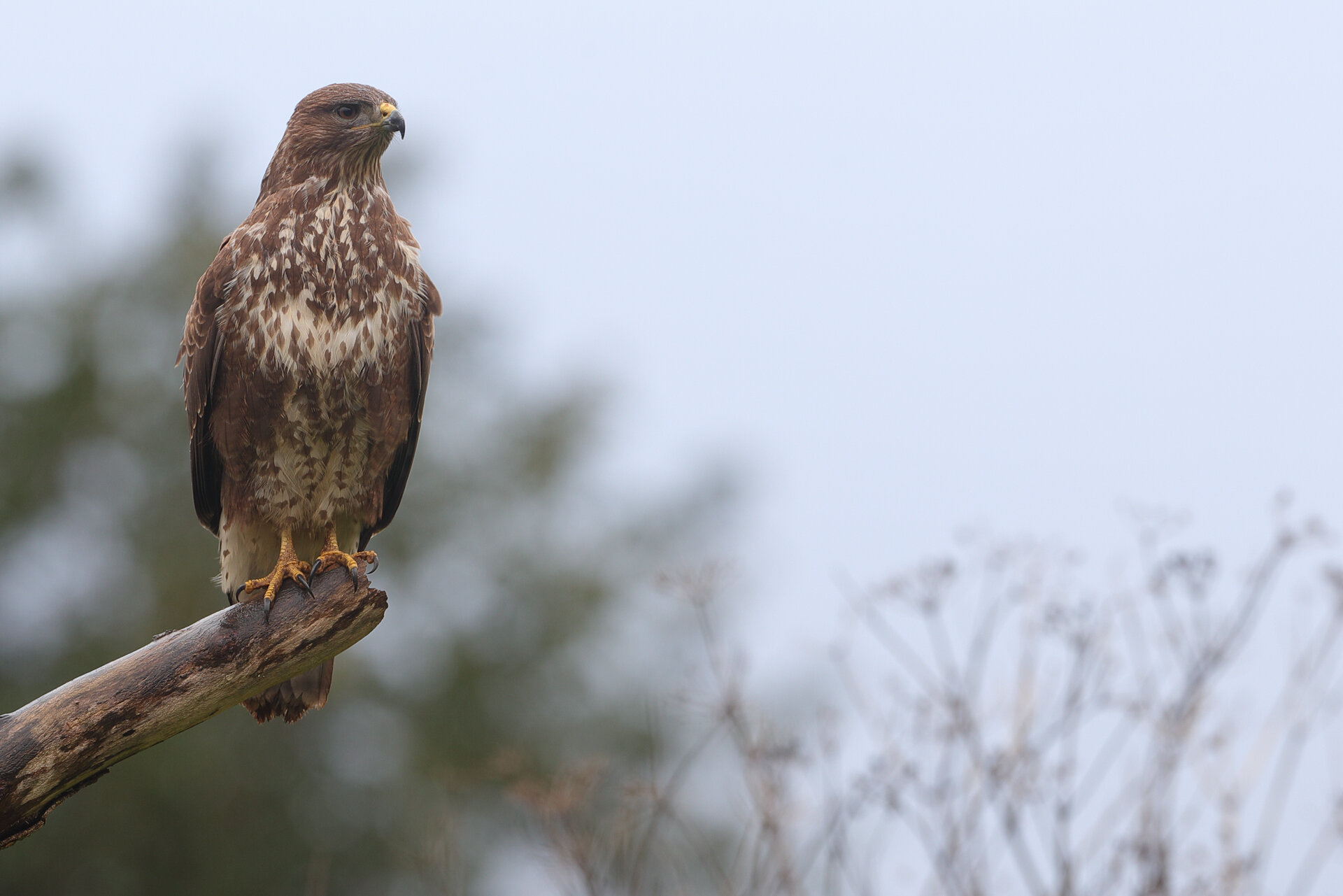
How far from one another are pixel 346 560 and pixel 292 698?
736 mm

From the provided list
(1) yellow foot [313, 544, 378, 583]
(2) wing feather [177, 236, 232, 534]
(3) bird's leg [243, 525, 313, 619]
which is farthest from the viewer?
(2) wing feather [177, 236, 232, 534]

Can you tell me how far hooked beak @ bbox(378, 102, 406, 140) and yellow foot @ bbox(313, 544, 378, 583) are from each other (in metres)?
1.55

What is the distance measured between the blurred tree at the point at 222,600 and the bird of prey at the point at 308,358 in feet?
23.7

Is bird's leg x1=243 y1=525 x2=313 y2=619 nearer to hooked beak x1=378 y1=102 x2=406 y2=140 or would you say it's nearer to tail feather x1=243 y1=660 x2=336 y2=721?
tail feather x1=243 y1=660 x2=336 y2=721

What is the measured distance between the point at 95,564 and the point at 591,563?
17.8ft

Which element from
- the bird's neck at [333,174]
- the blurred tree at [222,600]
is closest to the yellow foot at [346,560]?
the bird's neck at [333,174]

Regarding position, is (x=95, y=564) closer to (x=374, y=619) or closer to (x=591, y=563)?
(x=591, y=563)

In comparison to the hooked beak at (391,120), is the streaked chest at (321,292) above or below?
below

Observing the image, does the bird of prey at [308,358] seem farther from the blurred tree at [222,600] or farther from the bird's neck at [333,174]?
the blurred tree at [222,600]

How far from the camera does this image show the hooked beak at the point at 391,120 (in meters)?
4.77

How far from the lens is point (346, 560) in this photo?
4.39 m

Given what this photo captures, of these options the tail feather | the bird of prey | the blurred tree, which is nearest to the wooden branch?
the bird of prey

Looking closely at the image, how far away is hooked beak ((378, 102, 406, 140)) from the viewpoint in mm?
4766

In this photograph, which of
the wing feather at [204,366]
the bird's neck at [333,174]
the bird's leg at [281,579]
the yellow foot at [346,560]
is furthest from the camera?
the bird's neck at [333,174]
